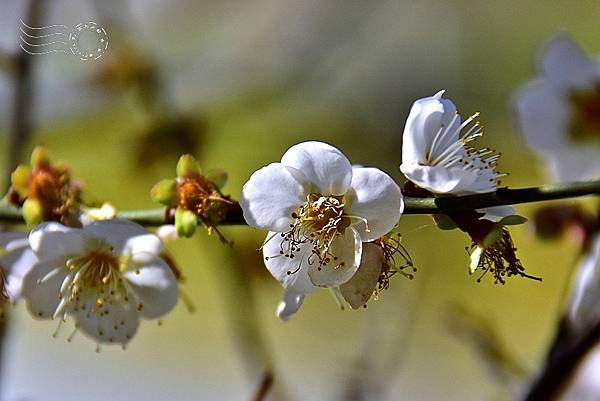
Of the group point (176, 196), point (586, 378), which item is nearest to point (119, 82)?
point (586, 378)

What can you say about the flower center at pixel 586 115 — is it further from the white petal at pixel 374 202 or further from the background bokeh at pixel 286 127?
the white petal at pixel 374 202

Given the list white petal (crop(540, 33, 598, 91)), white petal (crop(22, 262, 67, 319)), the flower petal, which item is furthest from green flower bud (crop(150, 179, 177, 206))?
white petal (crop(540, 33, 598, 91))

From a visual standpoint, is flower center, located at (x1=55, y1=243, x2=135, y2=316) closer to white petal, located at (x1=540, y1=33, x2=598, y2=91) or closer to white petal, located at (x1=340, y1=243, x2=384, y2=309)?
white petal, located at (x1=340, y1=243, x2=384, y2=309)

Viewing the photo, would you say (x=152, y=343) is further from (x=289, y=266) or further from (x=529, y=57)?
(x=289, y=266)

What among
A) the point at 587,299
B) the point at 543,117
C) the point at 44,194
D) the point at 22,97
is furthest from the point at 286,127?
the point at 44,194

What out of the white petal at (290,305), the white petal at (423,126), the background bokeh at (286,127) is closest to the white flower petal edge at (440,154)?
the white petal at (423,126)

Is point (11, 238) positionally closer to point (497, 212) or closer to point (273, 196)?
point (273, 196)
